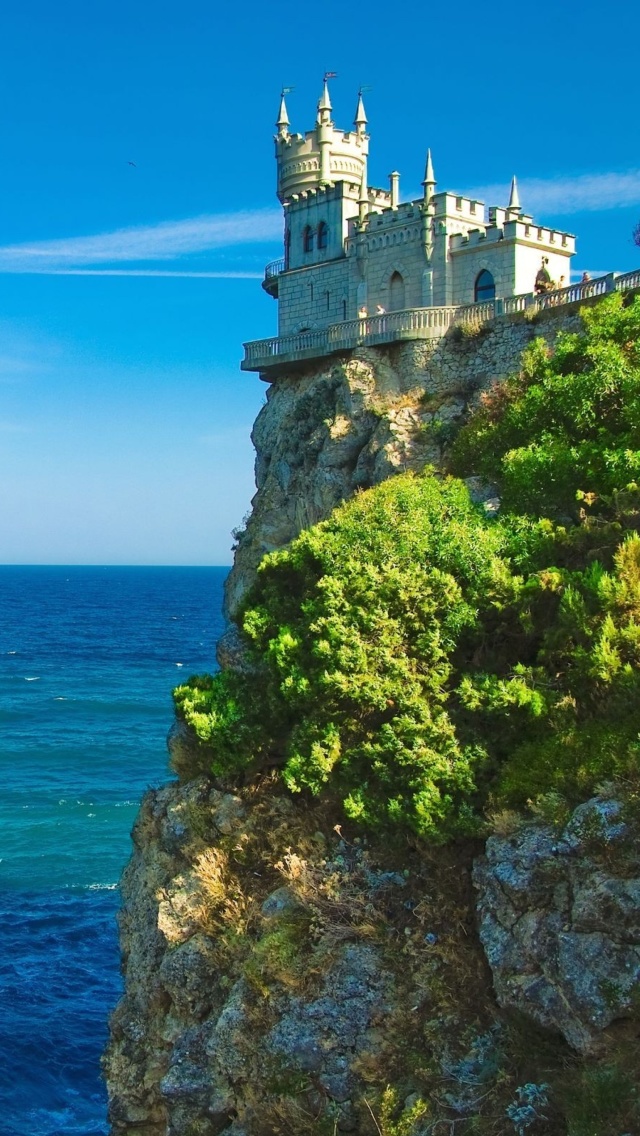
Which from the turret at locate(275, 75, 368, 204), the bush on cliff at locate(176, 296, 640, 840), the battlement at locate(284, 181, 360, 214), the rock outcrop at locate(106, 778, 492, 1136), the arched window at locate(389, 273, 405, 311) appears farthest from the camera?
the turret at locate(275, 75, 368, 204)

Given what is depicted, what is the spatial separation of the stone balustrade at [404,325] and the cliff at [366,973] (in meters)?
14.3

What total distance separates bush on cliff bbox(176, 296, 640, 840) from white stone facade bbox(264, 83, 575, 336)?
1082 cm

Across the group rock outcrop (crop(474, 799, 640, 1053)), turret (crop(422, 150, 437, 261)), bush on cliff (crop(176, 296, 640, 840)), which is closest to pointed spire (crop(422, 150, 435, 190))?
turret (crop(422, 150, 437, 261))

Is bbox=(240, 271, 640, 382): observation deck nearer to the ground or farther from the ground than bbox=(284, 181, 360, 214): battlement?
nearer to the ground

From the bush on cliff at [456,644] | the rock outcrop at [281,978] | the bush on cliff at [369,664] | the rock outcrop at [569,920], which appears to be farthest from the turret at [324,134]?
the rock outcrop at [569,920]

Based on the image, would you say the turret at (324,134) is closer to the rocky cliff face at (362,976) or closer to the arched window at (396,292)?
the arched window at (396,292)

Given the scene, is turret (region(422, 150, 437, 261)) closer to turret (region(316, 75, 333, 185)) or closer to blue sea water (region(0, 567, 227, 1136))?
turret (region(316, 75, 333, 185))

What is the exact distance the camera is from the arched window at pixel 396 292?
35.7m

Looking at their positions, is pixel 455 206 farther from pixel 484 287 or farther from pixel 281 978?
pixel 281 978

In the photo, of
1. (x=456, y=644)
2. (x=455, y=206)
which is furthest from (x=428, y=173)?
(x=456, y=644)

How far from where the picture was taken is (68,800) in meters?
48.8

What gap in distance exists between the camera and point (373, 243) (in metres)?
36.5

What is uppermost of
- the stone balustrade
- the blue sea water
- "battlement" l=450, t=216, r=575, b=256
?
"battlement" l=450, t=216, r=575, b=256

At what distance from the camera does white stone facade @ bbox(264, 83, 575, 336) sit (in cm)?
3325
